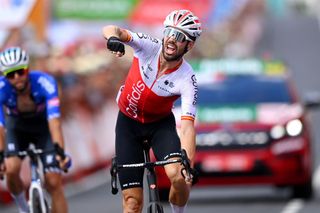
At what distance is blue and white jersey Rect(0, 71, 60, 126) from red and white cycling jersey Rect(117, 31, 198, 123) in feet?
7.05

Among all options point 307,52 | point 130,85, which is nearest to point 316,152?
point 130,85

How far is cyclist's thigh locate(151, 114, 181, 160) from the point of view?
35.7 ft

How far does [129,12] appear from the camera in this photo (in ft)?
122

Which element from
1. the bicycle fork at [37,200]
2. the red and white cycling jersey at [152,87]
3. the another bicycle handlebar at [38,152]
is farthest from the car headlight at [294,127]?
the red and white cycling jersey at [152,87]

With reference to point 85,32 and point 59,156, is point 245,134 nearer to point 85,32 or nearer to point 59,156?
point 59,156

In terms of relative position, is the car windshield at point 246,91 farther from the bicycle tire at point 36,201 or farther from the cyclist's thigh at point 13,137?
the bicycle tire at point 36,201

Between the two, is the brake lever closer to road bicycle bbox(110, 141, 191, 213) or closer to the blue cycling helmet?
road bicycle bbox(110, 141, 191, 213)

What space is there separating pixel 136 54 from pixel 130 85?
0.88 ft

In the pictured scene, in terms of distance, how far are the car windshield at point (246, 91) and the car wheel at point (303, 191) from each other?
1251 mm

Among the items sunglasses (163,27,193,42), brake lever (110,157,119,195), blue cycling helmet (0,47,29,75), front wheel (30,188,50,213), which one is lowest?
brake lever (110,157,119,195)

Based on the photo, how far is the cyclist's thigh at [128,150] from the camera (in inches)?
427

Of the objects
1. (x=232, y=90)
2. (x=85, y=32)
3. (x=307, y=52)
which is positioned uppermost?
(x=307, y=52)

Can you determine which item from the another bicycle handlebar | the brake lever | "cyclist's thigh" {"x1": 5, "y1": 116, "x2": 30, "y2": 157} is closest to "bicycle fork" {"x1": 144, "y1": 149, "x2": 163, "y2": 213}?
the brake lever

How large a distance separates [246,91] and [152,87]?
8.30 meters
